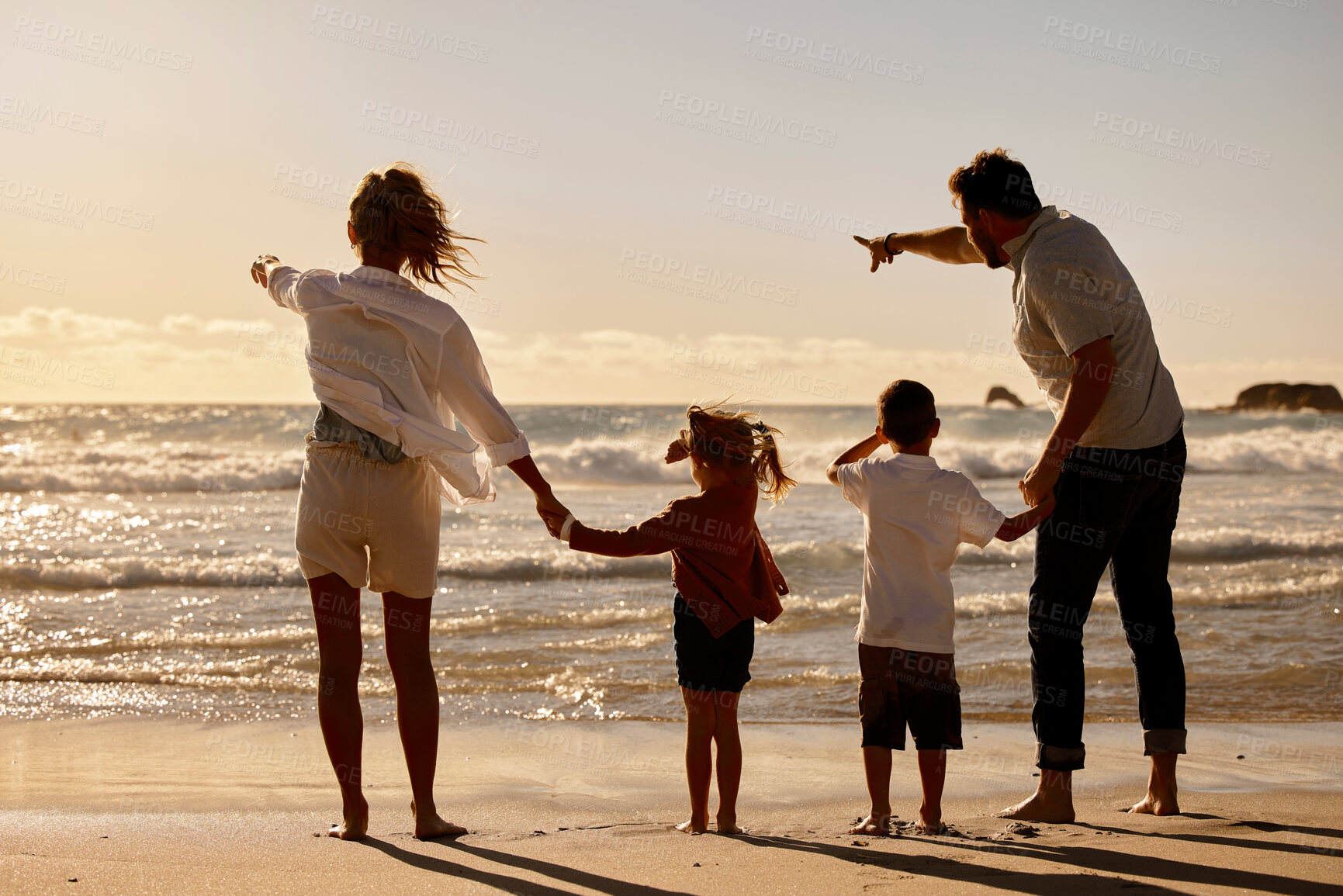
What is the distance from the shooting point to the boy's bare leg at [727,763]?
2943 millimetres

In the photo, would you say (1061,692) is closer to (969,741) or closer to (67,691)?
(969,741)

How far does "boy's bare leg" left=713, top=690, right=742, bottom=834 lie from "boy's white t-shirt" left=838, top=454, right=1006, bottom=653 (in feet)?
1.51

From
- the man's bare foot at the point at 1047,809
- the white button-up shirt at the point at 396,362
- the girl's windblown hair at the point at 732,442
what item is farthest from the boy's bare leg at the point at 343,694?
the man's bare foot at the point at 1047,809

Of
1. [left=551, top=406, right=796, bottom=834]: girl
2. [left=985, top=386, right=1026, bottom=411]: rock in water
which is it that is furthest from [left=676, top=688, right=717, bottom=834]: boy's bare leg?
[left=985, top=386, right=1026, bottom=411]: rock in water

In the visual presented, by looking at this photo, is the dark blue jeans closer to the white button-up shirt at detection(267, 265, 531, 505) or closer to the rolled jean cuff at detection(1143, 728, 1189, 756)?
the rolled jean cuff at detection(1143, 728, 1189, 756)

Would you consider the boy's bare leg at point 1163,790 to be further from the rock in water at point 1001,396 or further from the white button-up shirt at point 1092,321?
the rock in water at point 1001,396

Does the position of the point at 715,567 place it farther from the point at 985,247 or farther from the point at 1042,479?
the point at 985,247

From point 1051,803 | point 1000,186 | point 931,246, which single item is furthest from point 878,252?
point 1051,803

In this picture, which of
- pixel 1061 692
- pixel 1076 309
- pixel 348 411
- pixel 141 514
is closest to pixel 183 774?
pixel 348 411

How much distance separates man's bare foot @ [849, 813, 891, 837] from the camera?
2879mm

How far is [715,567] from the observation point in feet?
10.0

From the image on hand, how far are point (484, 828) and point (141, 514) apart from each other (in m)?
11.9

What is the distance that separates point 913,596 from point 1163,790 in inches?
41.1

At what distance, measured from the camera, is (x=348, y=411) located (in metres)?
2.70
